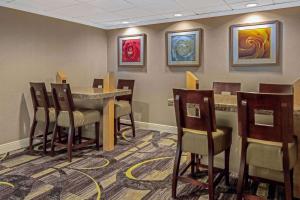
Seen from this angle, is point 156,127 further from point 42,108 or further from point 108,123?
point 42,108

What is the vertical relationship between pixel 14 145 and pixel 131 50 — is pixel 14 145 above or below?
below

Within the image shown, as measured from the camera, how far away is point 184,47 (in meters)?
4.55

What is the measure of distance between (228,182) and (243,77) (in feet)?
6.86

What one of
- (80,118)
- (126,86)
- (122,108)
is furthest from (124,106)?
(80,118)

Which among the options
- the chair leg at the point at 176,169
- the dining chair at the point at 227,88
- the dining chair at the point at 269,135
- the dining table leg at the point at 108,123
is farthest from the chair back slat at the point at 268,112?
the dining table leg at the point at 108,123

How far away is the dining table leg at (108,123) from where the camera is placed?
3.64m

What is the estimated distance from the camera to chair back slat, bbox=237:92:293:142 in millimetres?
1687

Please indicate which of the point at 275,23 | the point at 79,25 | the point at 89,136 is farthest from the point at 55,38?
the point at 275,23

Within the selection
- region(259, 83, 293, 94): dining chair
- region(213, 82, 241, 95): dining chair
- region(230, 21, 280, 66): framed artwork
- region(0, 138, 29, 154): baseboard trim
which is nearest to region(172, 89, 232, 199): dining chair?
region(259, 83, 293, 94): dining chair

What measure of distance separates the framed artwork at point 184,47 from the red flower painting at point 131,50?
2.17ft

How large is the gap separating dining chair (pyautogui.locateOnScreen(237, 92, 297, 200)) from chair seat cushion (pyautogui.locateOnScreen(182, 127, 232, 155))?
0.29 metres

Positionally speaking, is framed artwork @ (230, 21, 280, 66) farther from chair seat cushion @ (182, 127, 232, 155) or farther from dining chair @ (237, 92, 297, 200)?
dining chair @ (237, 92, 297, 200)

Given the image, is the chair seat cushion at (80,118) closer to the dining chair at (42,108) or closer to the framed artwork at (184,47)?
the dining chair at (42,108)

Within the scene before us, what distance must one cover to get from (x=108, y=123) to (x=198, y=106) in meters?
1.92
